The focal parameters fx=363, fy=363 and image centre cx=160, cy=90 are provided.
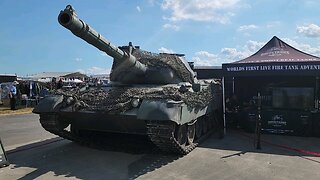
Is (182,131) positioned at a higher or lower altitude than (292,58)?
lower

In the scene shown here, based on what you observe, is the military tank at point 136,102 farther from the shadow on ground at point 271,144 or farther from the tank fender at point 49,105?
the shadow on ground at point 271,144

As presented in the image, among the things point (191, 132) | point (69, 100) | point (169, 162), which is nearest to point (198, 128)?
point (191, 132)

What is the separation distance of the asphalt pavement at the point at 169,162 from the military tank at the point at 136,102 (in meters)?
0.49

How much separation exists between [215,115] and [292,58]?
322cm

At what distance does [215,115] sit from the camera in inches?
503

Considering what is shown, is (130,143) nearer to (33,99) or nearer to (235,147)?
(235,147)

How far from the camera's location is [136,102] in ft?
26.2

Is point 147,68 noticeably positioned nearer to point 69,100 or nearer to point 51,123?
point 69,100

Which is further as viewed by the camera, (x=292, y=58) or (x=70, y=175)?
(x=292, y=58)

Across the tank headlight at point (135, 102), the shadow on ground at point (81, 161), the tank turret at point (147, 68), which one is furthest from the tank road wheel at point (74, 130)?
the tank headlight at point (135, 102)

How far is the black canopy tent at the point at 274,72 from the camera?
10891 millimetres

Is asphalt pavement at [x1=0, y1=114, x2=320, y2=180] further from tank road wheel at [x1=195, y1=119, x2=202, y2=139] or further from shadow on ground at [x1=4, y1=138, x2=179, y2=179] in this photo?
tank road wheel at [x1=195, y1=119, x2=202, y2=139]

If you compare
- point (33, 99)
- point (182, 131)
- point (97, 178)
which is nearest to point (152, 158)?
point (182, 131)

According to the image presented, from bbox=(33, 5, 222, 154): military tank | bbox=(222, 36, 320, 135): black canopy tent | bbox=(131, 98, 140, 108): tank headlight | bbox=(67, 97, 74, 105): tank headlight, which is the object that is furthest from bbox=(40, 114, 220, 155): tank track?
bbox=(222, 36, 320, 135): black canopy tent
